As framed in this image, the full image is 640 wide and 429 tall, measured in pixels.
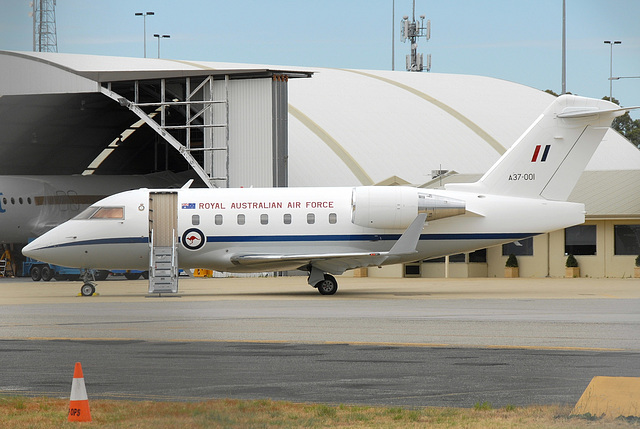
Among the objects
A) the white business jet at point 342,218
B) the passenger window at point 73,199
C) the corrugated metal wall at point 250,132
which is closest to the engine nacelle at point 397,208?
the white business jet at point 342,218

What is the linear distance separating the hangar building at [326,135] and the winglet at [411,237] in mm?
12136

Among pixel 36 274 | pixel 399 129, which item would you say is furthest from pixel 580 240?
pixel 36 274

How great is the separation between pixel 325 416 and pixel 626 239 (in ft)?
116

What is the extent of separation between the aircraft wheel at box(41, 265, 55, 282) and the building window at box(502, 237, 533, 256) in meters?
23.2

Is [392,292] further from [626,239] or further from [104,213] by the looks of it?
[626,239]

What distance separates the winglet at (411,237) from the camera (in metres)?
28.3

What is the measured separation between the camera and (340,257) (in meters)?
28.8

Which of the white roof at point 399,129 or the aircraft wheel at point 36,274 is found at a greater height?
the white roof at point 399,129

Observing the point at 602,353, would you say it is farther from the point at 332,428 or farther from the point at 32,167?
the point at 32,167

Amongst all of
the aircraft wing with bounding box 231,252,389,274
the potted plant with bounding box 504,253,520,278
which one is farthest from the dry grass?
the potted plant with bounding box 504,253,520,278

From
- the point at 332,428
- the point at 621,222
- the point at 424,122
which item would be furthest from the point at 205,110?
the point at 332,428

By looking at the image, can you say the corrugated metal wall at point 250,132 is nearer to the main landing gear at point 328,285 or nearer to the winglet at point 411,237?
the main landing gear at point 328,285

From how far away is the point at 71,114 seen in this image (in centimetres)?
3888

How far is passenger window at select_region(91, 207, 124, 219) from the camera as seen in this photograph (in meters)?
30.5
